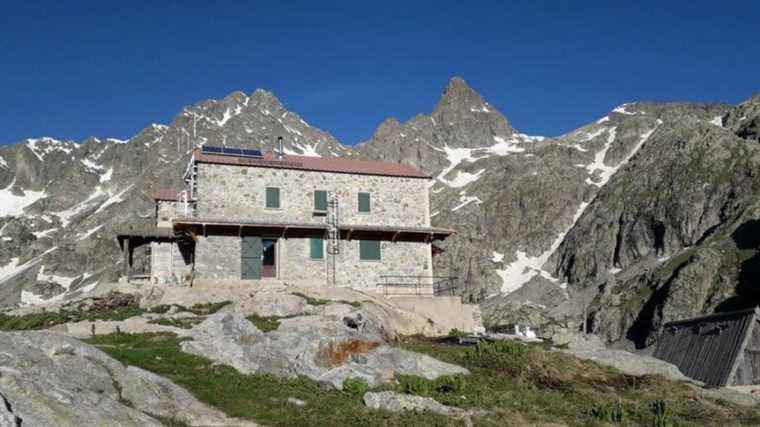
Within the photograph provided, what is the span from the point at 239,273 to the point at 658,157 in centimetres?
13012

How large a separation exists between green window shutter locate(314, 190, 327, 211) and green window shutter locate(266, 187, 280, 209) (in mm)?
1943

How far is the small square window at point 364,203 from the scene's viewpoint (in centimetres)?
4019

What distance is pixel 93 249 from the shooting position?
164 meters

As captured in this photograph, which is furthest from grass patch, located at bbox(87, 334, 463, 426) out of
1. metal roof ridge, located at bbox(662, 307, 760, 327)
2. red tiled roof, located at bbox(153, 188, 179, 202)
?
red tiled roof, located at bbox(153, 188, 179, 202)

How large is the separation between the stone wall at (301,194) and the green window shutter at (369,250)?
3.52 ft

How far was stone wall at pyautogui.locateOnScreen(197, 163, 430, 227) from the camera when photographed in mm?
37438

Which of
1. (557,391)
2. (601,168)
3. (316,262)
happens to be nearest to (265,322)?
(316,262)

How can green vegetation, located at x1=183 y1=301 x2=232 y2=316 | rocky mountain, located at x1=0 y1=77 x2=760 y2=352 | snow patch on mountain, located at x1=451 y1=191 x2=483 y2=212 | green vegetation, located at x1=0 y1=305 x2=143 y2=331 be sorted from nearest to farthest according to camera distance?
green vegetation, located at x1=0 y1=305 x2=143 y2=331, green vegetation, located at x1=183 y1=301 x2=232 y2=316, rocky mountain, located at x1=0 y1=77 x2=760 y2=352, snow patch on mountain, located at x1=451 y1=191 x2=483 y2=212

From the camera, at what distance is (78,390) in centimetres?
1384

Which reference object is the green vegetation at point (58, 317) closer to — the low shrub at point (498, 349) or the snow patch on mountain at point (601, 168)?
the low shrub at point (498, 349)

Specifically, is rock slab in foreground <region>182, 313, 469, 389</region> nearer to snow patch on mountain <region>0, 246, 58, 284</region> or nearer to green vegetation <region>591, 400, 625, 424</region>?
green vegetation <region>591, 400, 625, 424</region>

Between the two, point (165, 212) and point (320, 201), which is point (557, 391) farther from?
point (165, 212)

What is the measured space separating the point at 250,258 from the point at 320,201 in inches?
184

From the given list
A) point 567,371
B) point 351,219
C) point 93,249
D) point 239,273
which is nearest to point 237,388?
point 567,371
